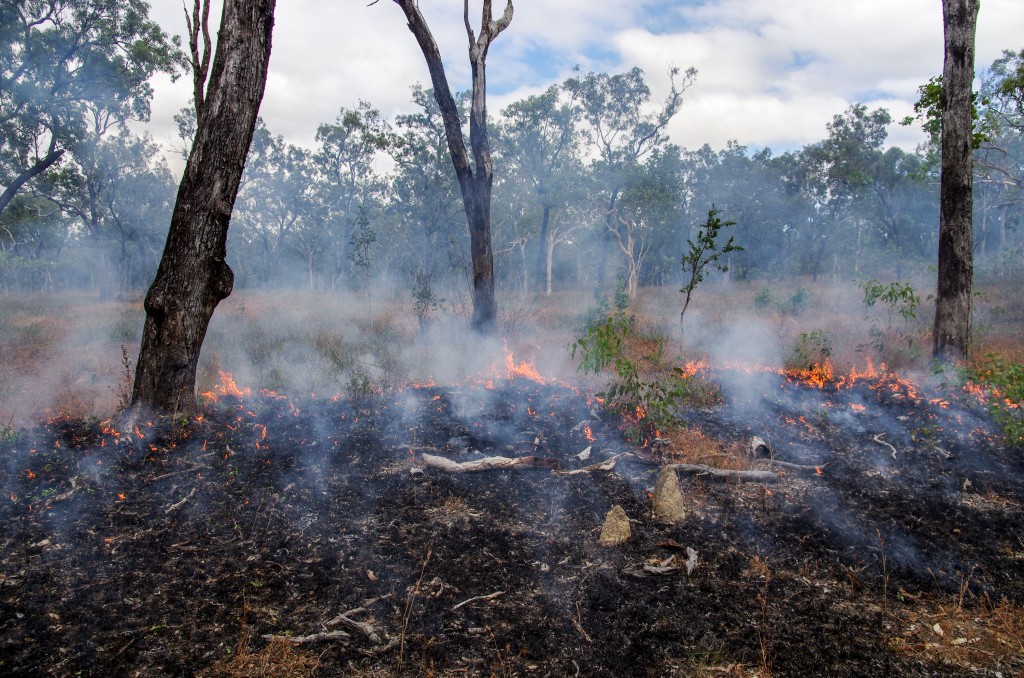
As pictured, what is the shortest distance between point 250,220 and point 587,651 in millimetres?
42675

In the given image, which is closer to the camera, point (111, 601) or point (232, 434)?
point (111, 601)

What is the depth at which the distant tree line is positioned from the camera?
1285cm

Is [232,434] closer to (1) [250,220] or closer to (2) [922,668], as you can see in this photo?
(2) [922,668]

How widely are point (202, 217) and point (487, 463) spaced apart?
10.7 ft

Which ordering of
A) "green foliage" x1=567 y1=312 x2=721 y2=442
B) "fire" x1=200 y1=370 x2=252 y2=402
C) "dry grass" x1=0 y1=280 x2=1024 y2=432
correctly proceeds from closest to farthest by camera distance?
"green foliage" x1=567 y1=312 x2=721 y2=442 → "fire" x1=200 y1=370 x2=252 y2=402 → "dry grass" x1=0 y1=280 x2=1024 y2=432

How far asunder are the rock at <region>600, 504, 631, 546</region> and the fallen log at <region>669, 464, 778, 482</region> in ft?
3.47

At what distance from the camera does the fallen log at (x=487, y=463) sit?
4410 millimetres

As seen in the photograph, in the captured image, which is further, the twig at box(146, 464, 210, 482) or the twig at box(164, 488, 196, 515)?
the twig at box(146, 464, 210, 482)

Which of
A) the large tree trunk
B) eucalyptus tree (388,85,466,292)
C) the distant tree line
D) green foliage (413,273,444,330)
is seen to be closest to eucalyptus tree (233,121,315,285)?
the distant tree line

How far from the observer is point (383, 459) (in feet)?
15.1

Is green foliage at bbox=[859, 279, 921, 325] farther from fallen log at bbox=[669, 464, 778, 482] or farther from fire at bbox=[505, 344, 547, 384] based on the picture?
fire at bbox=[505, 344, 547, 384]

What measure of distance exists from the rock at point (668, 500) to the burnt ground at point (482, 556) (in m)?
0.08

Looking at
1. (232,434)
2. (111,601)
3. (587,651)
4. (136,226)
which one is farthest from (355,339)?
(136,226)

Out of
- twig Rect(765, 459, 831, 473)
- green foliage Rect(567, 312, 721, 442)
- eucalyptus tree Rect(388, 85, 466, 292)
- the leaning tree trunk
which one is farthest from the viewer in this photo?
eucalyptus tree Rect(388, 85, 466, 292)
